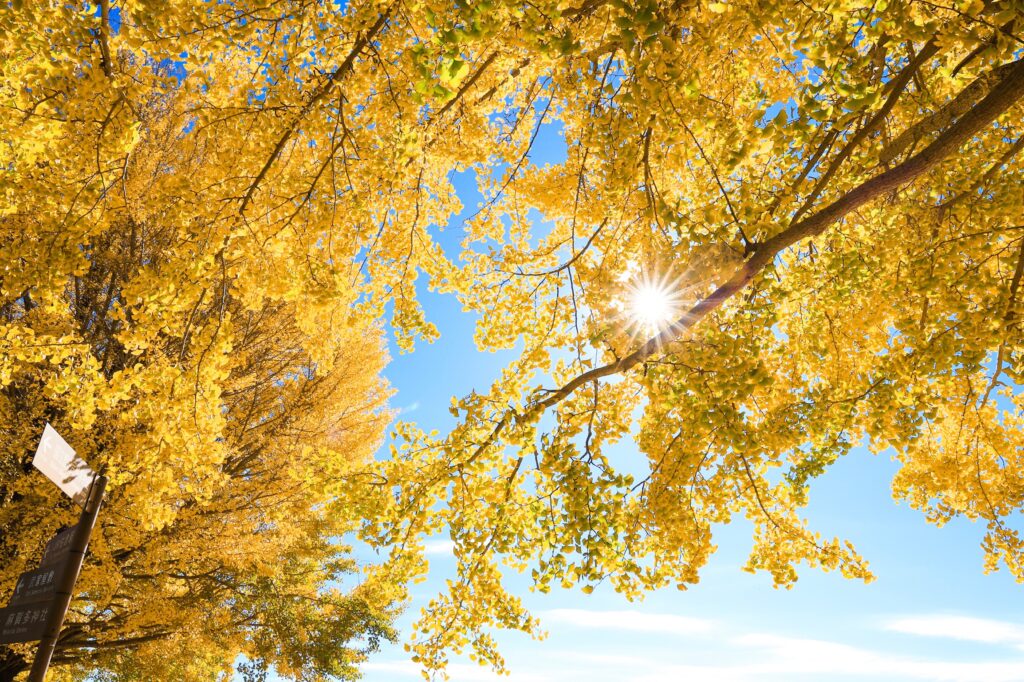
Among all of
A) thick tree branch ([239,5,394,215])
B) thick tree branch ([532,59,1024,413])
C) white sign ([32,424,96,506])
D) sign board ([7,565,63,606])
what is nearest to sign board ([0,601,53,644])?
sign board ([7,565,63,606])

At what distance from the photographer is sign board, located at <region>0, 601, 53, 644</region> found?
9.48 ft

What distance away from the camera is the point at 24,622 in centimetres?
301

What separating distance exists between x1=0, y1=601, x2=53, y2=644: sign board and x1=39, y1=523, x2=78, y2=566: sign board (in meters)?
0.22

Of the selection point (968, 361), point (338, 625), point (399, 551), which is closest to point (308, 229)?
point (399, 551)

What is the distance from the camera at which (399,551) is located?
330cm

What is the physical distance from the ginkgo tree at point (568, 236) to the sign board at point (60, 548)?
2.11 feet

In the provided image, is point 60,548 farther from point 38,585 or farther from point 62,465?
point 62,465

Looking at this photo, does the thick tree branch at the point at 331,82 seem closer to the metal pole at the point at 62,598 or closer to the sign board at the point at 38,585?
the metal pole at the point at 62,598

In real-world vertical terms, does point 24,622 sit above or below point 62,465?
below

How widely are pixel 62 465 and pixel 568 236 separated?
13.1 ft

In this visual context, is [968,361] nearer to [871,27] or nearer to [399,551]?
[871,27]

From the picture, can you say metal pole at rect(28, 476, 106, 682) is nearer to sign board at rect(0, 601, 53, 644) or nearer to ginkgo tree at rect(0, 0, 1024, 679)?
sign board at rect(0, 601, 53, 644)

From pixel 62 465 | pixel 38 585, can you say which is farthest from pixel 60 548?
pixel 62 465

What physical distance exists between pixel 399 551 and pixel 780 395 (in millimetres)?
3478
